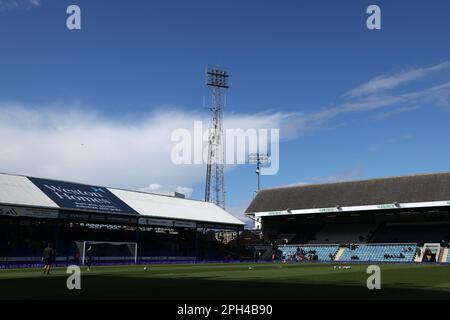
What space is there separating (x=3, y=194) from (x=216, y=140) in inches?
1334

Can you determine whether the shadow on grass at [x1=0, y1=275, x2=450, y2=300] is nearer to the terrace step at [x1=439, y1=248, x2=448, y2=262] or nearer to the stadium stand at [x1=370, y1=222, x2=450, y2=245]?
the terrace step at [x1=439, y1=248, x2=448, y2=262]

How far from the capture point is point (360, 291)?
18.4m

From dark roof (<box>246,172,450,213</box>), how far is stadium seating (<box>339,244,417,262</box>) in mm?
5866

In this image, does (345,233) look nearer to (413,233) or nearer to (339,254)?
(339,254)

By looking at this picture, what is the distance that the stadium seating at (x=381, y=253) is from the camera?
61.4m

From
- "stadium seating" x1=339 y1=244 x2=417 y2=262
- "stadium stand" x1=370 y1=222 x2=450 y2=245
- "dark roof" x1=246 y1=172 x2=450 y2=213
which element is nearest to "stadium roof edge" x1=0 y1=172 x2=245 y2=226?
"dark roof" x1=246 y1=172 x2=450 y2=213

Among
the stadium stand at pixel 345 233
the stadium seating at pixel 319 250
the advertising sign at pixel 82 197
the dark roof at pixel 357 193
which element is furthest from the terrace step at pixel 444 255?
Result: the advertising sign at pixel 82 197

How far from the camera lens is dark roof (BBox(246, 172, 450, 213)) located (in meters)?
66.5

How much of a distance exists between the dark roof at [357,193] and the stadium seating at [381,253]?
5.87 m

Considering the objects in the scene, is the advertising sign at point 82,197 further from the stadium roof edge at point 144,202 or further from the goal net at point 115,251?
the goal net at point 115,251

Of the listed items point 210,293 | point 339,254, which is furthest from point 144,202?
point 210,293

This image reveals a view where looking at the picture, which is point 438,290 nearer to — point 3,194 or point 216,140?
point 3,194

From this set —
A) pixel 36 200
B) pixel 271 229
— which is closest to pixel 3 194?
pixel 36 200

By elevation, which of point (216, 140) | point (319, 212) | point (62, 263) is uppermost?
point (216, 140)
